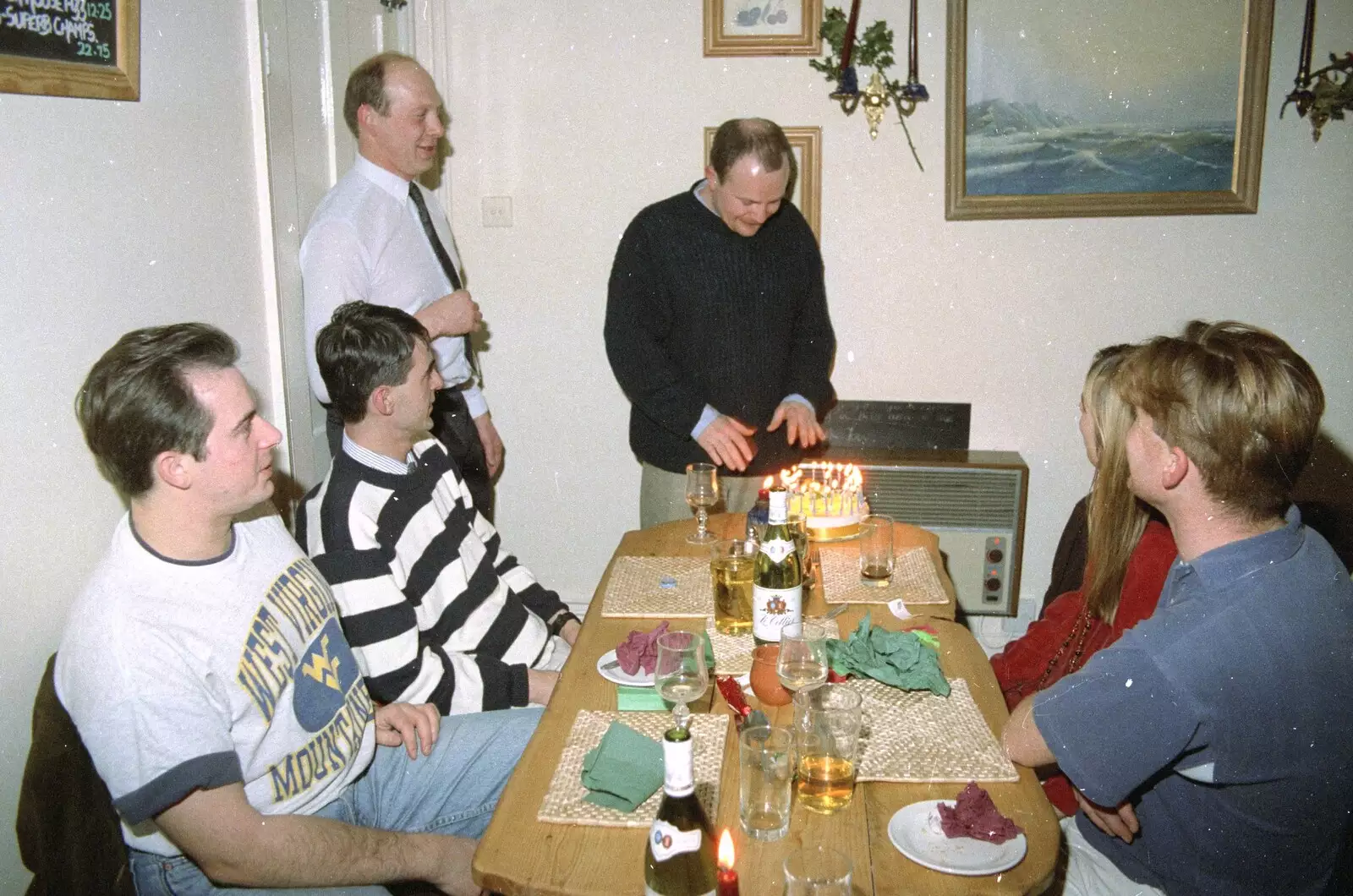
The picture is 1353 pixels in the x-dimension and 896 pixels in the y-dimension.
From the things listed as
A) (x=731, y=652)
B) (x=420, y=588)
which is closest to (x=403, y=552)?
(x=420, y=588)

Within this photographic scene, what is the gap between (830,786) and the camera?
4.75ft

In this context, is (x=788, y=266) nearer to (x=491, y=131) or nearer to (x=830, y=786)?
(x=491, y=131)

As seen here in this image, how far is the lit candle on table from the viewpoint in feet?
3.91

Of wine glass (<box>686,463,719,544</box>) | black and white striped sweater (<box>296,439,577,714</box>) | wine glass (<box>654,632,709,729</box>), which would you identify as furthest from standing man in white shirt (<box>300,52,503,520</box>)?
wine glass (<box>654,632,709,729</box>)

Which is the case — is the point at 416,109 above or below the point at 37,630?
above

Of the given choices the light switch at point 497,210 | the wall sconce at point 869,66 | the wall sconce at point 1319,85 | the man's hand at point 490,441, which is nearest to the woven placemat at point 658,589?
the man's hand at point 490,441

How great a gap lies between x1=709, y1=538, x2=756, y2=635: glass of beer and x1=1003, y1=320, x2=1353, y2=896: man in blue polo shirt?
1.86ft

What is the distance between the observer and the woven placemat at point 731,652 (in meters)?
1.83

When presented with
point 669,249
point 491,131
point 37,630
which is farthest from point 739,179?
point 37,630

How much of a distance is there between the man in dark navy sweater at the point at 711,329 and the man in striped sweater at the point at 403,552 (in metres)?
0.96

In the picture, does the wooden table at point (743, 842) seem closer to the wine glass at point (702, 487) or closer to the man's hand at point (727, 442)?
the wine glass at point (702, 487)

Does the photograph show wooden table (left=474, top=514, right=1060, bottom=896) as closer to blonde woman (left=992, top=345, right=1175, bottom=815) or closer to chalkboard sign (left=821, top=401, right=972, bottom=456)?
blonde woman (left=992, top=345, right=1175, bottom=815)

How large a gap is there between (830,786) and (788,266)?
2.19m

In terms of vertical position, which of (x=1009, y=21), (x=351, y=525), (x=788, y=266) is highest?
(x=1009, y=21)
